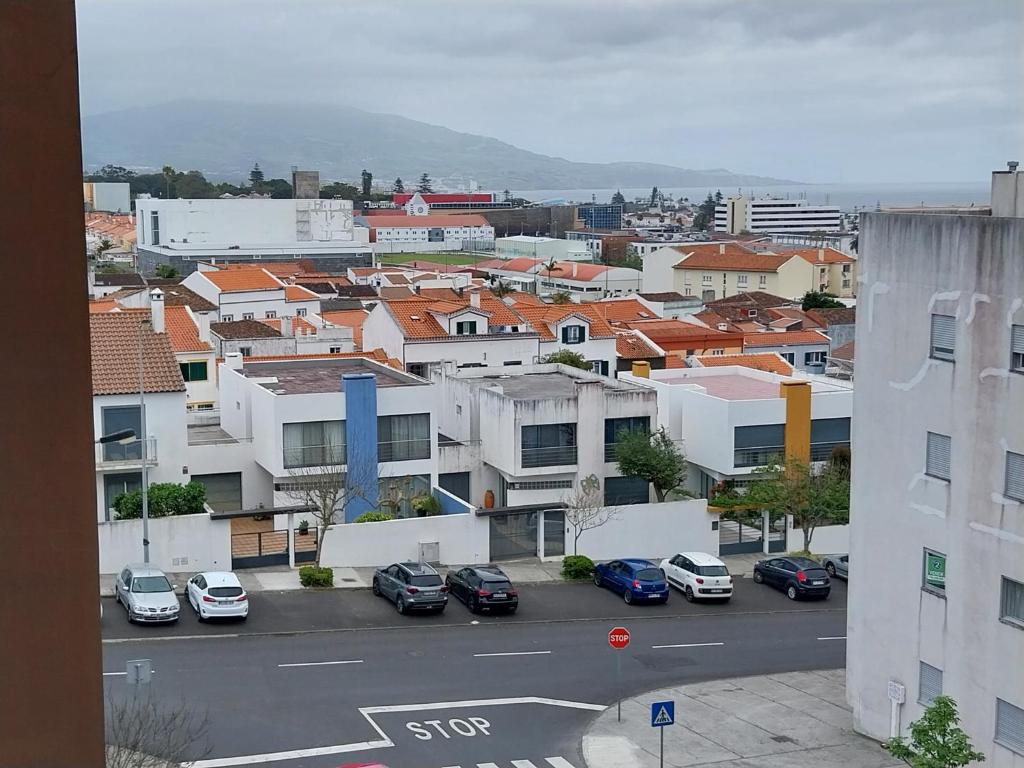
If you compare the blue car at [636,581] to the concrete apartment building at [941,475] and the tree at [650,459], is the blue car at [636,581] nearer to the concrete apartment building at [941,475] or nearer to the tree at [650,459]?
the tree at [650,459]

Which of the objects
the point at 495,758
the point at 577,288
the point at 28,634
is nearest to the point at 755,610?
the point at 495,758

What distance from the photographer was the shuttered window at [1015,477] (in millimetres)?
21547

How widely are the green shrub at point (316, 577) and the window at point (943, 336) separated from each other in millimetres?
18109

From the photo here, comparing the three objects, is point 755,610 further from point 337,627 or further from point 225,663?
point 225,663

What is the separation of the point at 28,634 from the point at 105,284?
288 ft

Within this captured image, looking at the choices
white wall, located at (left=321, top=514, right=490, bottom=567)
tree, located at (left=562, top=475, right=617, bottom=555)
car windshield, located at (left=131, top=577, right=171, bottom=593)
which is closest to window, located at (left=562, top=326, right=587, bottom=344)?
tree, located at (left=562, top=475, right=617, bottom=555)

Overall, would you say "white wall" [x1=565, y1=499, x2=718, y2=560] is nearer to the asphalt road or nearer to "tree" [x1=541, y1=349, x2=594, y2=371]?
the asphalt road

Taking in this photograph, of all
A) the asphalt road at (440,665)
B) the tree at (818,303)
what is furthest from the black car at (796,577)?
the tree at (818,303)

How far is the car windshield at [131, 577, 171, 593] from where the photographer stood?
102 feet

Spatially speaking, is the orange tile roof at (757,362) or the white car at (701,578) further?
the orange tile roof at (757,362)

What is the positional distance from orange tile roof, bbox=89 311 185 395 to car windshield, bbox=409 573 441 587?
392 inches

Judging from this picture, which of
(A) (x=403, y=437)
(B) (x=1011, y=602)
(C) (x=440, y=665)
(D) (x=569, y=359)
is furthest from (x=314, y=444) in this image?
(B) (x=1011, y=602)

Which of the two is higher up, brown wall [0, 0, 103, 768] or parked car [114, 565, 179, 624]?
brown wall [0, 0, 103, 768]

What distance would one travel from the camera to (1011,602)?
71.6 feet
